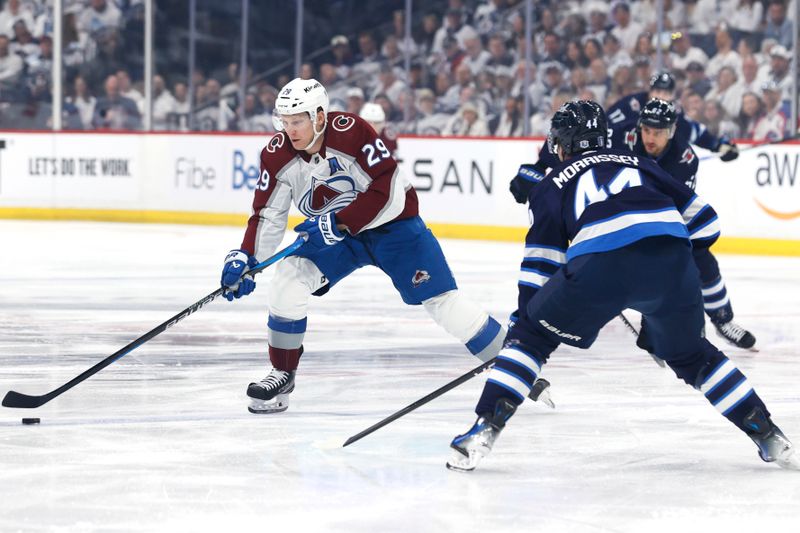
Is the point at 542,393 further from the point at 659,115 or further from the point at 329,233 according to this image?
the point at 659,115

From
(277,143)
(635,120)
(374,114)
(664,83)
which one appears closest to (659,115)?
(635,120)

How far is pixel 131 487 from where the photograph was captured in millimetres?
3518

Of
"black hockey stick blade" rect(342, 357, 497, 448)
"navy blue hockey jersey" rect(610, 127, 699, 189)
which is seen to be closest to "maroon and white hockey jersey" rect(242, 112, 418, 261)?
"black hockey stick blade" rect(342, 357, 497, 448)

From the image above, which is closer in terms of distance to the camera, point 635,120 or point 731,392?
point 731,392

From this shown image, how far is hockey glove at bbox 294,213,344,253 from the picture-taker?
14.7ft

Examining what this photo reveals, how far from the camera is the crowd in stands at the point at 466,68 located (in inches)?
441

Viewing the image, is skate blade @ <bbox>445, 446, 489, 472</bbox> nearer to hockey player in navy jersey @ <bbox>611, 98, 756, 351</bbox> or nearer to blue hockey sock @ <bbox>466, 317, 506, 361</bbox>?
blue hockey sock @ <bbox>466, 317, 506, 361</bbox>

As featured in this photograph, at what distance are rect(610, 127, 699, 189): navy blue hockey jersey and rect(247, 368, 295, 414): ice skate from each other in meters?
2.31

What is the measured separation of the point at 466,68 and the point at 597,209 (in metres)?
9.64

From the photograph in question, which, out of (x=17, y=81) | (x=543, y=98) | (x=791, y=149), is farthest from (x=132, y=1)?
(x=791, y=149)

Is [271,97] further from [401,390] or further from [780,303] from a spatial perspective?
[401,390]

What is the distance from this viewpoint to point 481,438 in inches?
143

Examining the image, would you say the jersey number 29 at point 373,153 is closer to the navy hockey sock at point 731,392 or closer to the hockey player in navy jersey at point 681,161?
the navy hockey sock at point 731,392

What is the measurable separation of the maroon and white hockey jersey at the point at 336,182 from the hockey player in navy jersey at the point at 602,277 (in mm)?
938
